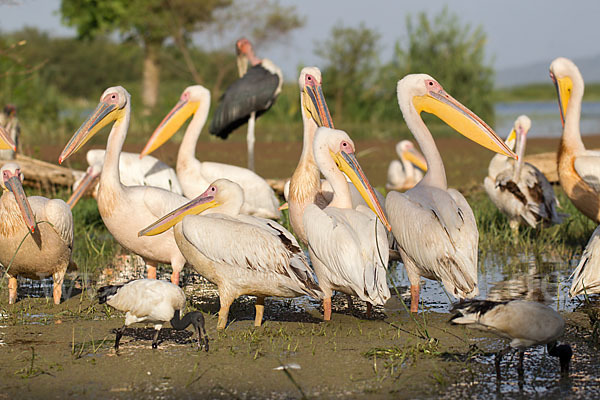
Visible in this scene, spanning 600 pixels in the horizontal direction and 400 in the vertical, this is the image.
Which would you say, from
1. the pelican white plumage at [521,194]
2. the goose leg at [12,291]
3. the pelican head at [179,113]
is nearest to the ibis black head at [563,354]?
the goose leg at [12,291]

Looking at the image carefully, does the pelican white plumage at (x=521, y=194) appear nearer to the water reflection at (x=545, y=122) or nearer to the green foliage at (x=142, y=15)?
the water reflection at (x=545, y=122)

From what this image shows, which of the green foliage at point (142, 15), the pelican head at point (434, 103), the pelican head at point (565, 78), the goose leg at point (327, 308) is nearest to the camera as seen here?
the goose leg at point (327, 308)

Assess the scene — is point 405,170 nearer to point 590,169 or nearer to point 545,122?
point 590,169

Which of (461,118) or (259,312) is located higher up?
(461,118)

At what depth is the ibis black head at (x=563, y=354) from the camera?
11.6 feet

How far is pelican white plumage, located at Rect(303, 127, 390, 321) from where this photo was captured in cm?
451

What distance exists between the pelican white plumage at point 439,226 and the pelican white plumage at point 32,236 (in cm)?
224

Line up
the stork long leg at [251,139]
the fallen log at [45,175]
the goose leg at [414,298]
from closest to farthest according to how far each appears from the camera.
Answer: the goose leg at [414,298]
the fallen log at [45,175]
the stork long leg at [251,139]

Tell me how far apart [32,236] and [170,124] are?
285cm

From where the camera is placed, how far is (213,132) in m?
10.8

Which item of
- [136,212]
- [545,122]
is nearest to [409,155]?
[136,212]

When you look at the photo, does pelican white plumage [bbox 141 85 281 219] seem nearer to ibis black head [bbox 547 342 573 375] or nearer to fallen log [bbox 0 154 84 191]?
fallen log [bbox 0 154 84 191]

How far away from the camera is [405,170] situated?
1209cm

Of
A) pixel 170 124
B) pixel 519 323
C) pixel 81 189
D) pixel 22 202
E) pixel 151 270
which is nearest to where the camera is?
pixel 519 323
